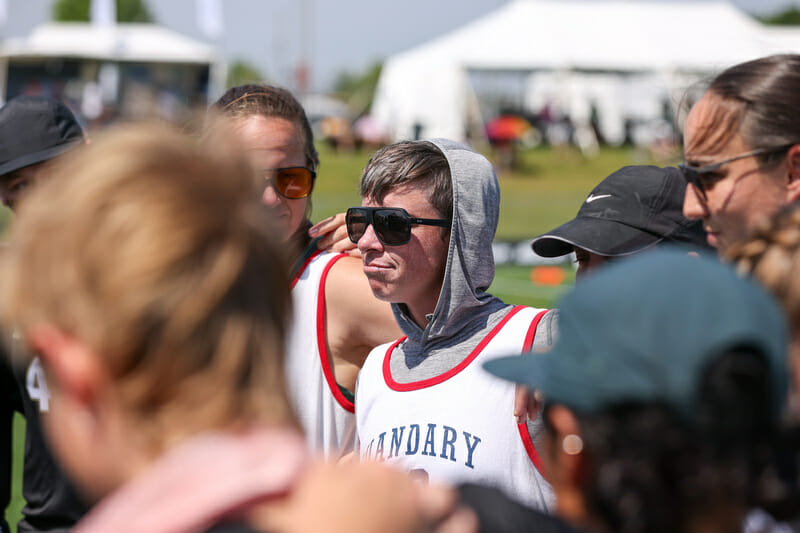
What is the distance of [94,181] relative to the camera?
133 cm

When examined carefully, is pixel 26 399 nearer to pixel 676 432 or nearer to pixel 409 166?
pixel 409 166

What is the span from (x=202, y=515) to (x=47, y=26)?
4786 cm

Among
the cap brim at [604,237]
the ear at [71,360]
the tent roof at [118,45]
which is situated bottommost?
the tent roof at [118,45]

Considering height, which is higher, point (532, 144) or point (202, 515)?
point (202, 515)

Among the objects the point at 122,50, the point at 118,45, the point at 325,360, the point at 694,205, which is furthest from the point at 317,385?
the point at 122,50

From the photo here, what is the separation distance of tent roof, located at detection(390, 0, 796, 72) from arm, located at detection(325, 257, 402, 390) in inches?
1280

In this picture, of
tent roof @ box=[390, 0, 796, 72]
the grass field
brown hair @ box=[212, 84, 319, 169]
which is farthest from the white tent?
brown hair @ box=[212, 84, 319, 169]

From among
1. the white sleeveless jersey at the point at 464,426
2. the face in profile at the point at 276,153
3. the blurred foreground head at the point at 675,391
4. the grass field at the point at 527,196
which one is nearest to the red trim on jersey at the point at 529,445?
the white sleeveless jersey at the point at 464,426

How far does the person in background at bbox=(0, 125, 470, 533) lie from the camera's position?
4.09 ft

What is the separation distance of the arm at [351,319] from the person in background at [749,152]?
1.26 metres

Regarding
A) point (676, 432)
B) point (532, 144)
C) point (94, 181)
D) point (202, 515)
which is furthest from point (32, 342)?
point (532, 144)

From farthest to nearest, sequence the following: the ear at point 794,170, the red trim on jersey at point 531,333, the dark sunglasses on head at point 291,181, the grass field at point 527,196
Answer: the grass field at point 527,196, the dark sunglasses on head at point 291,181, the red trim on jersey at point 531,333, the ear at point 794,170

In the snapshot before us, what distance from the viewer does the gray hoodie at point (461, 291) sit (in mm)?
2918

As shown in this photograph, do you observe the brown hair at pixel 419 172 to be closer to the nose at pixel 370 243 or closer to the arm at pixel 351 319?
the nose at pixel 370 243
